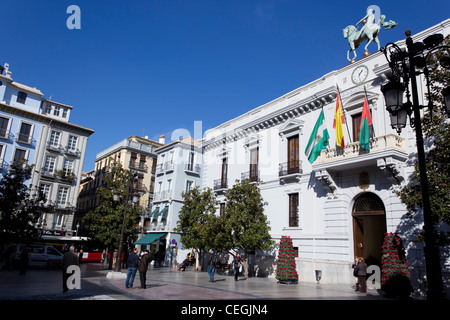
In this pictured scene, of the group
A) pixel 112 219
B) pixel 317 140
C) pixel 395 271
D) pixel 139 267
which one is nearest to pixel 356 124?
pixel 317 140

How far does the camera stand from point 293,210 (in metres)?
21.3

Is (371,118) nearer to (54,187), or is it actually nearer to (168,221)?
(168,221)

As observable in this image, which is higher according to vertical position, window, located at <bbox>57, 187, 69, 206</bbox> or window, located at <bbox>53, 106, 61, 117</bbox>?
window, located at <bbox>53, 106, 61, 117</bbox>

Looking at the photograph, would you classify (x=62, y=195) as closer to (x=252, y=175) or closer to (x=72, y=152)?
(x=72, y=152)

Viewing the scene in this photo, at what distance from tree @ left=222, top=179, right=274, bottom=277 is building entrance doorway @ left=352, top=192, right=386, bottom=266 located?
530 cm

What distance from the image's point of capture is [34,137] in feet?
117

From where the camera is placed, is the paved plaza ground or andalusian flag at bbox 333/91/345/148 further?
andalusian flag at bbox 333/91/345/148

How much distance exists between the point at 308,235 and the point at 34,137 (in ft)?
100

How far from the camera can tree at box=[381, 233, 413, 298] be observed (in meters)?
12.5

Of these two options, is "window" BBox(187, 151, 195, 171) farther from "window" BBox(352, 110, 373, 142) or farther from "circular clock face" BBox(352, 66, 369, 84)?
"circular clock face" BBox(352, 66, 369, 84)

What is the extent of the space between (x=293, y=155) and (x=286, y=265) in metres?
7.49

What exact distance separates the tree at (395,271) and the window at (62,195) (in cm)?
3323

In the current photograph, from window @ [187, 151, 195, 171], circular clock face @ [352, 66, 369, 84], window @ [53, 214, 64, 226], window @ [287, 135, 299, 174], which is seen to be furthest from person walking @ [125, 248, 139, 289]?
window @ [53, 214, 64, 226]
